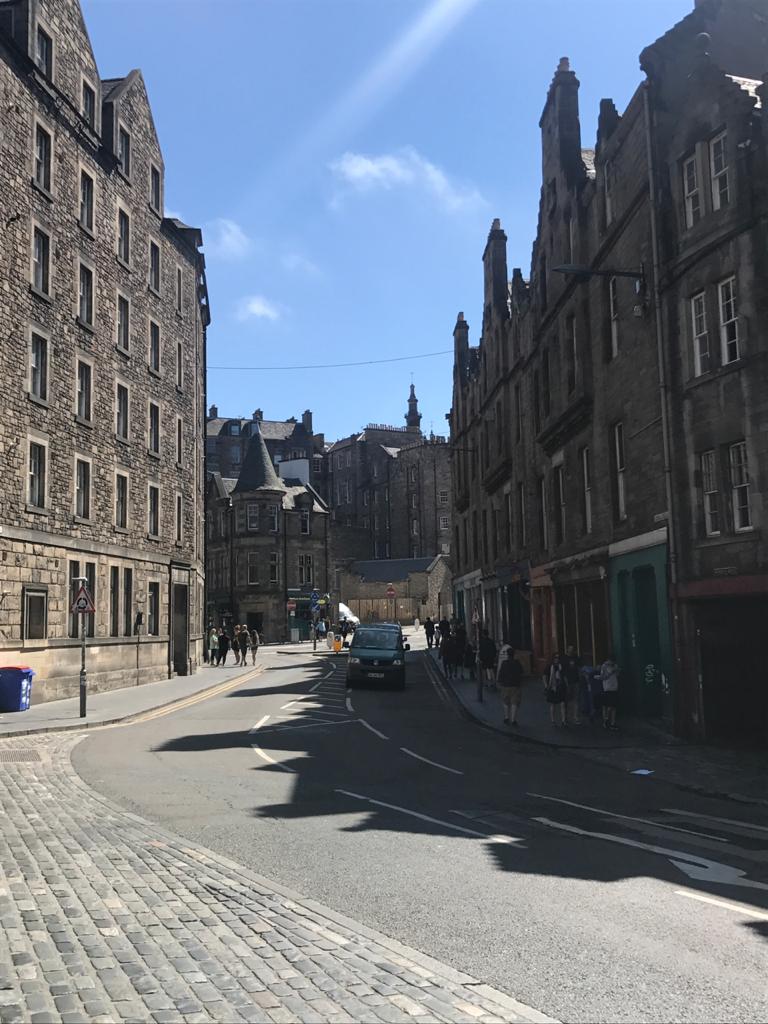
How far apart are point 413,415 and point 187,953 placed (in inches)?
4175

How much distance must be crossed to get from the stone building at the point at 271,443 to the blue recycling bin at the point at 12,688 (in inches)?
3070

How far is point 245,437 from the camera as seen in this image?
105m

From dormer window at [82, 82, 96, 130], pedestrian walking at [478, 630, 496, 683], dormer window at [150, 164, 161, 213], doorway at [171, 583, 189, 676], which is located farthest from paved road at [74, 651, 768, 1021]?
dormer window at [150, 164, 161, 213]

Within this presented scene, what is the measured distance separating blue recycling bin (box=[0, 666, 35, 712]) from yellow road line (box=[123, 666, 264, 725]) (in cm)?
312

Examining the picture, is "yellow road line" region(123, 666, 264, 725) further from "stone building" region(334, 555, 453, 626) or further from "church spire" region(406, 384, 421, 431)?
"church spire" region(406, 384, 421, 431)

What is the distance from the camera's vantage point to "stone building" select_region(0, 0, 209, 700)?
24359 millimetres

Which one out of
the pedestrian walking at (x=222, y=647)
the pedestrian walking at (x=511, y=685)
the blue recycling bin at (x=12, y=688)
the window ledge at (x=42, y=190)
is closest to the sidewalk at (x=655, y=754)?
the pedestrian walking at (x=511, y=685)

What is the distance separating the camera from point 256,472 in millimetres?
75875

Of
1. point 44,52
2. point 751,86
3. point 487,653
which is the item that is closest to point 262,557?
point 487,653

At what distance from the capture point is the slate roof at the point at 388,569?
8738cm

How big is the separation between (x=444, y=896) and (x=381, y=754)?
26.5ft

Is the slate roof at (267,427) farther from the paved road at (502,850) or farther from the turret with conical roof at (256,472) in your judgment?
the paved road at (502,850)

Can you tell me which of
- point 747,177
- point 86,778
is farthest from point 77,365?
point 747,177

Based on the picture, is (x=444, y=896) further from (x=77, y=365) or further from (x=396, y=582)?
(x=396, y=582)
